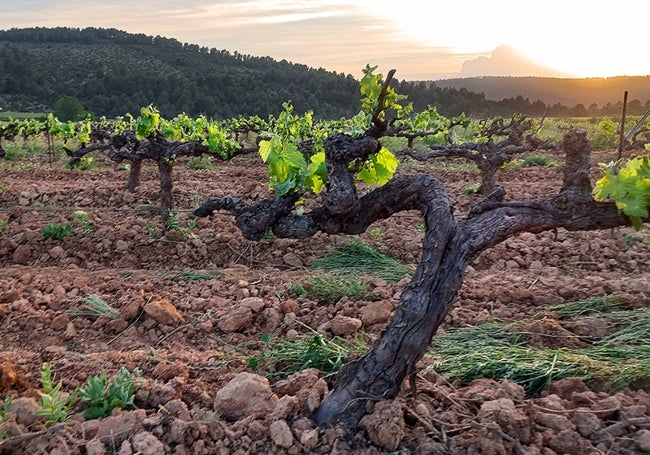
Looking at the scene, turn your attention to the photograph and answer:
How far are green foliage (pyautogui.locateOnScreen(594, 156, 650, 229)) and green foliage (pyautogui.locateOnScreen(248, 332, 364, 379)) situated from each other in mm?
1595

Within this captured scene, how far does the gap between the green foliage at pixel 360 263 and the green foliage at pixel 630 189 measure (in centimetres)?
289

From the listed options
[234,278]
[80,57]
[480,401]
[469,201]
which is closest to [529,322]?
[480,401]

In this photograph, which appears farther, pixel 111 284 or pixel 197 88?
pixel 197 88

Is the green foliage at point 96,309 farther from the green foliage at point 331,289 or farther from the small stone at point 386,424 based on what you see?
the small stone at point 386,424

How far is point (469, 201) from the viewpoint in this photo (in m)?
9.41

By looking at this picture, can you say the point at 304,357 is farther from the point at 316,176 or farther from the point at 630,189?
the point at 630,189

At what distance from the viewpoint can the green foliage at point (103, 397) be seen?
2914 millimetres

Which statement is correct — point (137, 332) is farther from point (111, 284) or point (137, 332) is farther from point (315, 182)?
point (315, 182)

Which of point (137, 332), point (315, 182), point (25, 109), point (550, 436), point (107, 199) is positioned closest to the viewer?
point (550, 436)

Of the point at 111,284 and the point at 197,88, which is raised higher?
the point at 197,88

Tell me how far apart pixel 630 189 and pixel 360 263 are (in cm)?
371

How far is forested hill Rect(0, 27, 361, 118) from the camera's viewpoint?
160 feet

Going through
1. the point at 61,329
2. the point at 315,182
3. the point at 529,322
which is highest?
the point at 315,182

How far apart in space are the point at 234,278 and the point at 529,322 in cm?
266
